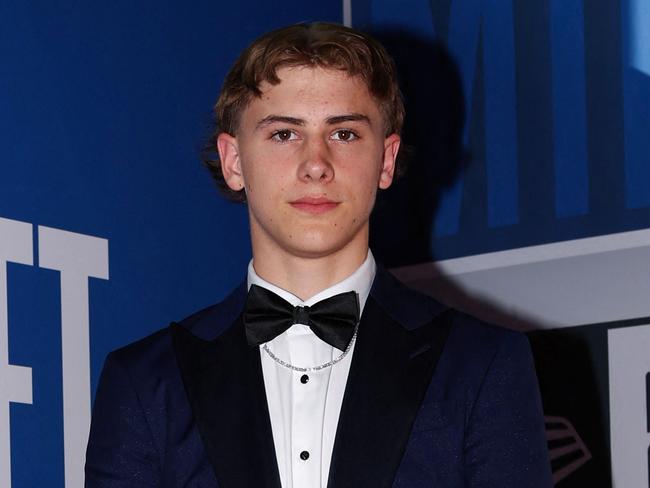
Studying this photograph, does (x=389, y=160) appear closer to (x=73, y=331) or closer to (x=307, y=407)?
(x=307, y=407)

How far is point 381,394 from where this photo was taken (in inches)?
81.6

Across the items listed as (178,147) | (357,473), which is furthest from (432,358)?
(178,147)

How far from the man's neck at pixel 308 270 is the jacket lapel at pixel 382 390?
67 mm

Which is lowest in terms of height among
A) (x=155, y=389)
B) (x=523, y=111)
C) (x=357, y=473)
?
(x=357, y=473)

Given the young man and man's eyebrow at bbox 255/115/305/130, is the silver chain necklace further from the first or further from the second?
man's eyebrow at bbox 255/115/305/130

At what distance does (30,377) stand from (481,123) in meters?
1.42

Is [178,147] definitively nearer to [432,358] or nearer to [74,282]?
[74,282]

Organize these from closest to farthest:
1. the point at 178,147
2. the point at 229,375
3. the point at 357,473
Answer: the point at 357,473 < the point at 229,375 < the point at 178,147

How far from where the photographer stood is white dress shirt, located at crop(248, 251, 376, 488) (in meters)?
2.06

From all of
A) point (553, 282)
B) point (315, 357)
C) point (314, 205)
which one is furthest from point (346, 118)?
point (553, 282)

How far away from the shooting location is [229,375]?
7.04ft

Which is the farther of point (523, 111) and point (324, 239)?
point (523, 111)

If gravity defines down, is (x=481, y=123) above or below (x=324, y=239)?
above

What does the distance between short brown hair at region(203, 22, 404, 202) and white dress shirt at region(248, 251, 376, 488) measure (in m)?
0.29
